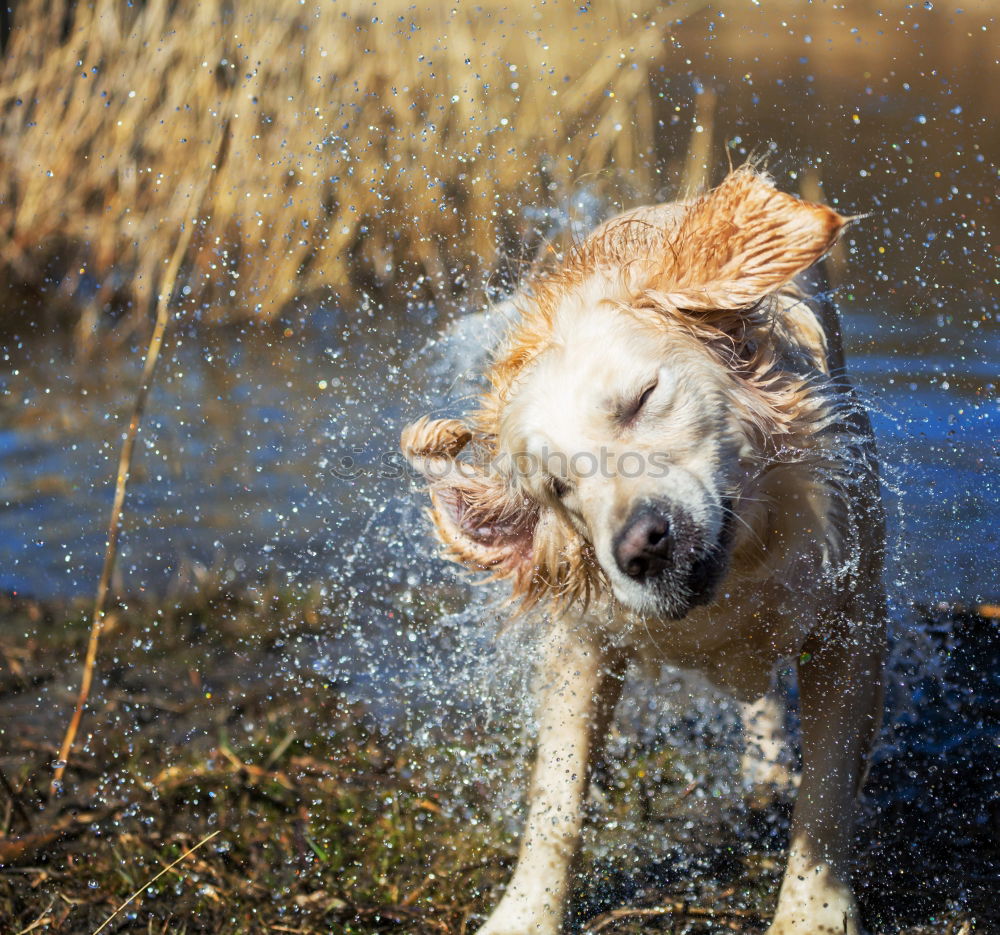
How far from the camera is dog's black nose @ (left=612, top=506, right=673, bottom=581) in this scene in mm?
2373

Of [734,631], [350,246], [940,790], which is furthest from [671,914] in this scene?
[350,246]

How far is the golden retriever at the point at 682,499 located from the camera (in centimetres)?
251

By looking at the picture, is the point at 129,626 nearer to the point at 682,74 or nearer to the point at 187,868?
the point at 187,868

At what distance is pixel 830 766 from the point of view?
2783 millimetres

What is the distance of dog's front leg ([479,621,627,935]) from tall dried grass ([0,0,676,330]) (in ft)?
11.5

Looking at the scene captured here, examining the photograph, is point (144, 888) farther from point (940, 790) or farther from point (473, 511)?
point (940, 790)

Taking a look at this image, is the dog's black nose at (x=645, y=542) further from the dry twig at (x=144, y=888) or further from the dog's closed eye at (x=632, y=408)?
the dry twig at (x=144, y=888)

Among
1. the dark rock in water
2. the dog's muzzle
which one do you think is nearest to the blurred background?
the dark rock in water

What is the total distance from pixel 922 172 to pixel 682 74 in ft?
4.98

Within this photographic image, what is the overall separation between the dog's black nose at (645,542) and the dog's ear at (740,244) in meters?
0.60

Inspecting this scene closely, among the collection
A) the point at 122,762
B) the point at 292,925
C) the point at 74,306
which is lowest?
the point at 292,925

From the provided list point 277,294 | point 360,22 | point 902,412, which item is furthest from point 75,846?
point 360,22

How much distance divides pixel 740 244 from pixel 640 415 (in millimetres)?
488

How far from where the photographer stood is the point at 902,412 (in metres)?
4.04
